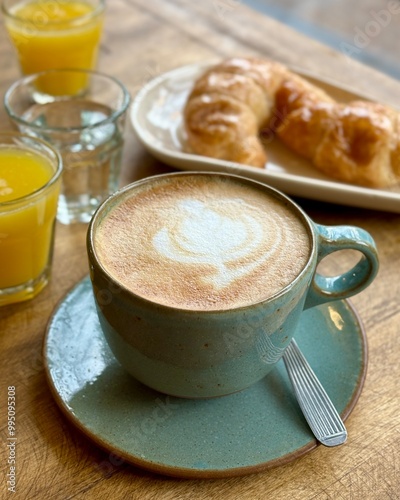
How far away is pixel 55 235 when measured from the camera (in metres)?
1.12

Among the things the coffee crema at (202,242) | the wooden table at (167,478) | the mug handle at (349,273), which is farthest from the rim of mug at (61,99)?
the mug handle at (349,273)

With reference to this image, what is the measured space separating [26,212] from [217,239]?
304 millimetres

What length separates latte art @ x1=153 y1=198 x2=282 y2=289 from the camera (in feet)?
2.46

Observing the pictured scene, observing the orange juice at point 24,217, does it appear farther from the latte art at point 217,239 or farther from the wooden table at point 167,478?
the latte art at point 217,239

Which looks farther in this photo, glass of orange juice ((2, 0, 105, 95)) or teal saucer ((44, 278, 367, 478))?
glass of orange juice ((2, 0, 105, 95))

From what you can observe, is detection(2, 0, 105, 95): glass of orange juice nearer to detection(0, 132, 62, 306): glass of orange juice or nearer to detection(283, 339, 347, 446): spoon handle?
detection(0, 132, 62, 306): glass of orange juice

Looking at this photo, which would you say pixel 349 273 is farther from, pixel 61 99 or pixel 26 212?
pixel 61 99

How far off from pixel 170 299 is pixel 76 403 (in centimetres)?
19

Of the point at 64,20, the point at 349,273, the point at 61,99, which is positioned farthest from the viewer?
the point at 64,20

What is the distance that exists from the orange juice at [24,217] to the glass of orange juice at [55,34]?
1.30 ft

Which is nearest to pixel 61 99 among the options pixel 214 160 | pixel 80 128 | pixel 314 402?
pixel 80 128

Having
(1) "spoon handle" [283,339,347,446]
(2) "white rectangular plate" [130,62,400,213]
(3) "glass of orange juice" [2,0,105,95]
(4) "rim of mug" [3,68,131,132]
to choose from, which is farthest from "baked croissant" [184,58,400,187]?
(1) "spoon handle" [283,339,347,446]

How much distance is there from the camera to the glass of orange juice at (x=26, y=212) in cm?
93

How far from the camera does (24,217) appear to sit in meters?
0.94
